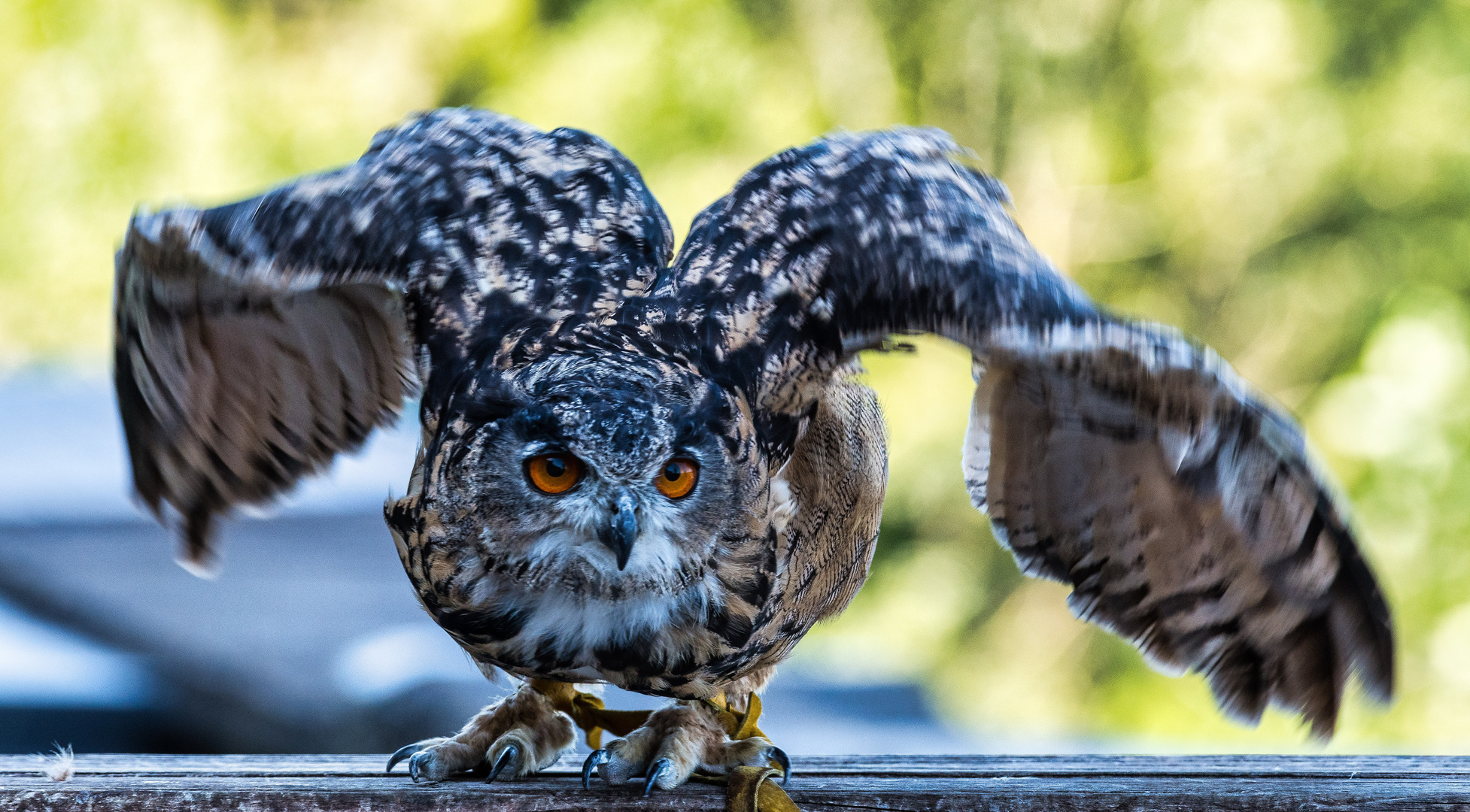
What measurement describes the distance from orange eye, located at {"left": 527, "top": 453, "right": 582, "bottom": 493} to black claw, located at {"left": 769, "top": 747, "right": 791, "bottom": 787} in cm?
63

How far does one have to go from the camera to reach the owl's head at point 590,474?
5.89 ft

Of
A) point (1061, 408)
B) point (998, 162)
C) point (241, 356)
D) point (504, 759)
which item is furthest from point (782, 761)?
point (998, 162)

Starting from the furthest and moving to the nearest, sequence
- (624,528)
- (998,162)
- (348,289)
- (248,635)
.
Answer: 1. (998,162)
2. (248,635)
3. (348,289)
4. (624,528)

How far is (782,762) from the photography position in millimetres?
2174

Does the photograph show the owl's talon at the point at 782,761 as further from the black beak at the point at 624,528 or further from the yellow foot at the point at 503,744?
the black beak at the point at 624,528

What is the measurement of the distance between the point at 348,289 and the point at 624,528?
80cm

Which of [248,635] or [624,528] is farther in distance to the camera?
[248,635]

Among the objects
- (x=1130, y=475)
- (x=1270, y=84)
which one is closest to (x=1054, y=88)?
(x=1270, y=84)

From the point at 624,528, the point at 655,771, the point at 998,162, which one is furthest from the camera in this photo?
the point at 998,162

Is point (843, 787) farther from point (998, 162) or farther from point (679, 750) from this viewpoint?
point (998, 162)

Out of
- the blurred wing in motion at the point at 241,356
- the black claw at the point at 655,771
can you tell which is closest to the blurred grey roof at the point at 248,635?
the blurred wing in motion at the point at 241,356

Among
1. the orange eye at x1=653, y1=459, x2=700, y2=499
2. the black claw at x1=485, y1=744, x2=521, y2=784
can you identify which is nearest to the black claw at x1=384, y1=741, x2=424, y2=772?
the black claw at x1=485, y1=744, x2=521, y2=784

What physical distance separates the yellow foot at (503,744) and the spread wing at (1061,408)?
2.24ft

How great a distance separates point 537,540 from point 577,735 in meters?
0.69
